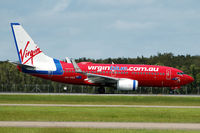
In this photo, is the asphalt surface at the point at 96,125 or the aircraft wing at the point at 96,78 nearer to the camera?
the asphalt surface at the point at 96,125

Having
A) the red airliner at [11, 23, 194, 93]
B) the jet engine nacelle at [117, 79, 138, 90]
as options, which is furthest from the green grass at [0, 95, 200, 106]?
the red airliner at [11, 23, 194, 93]

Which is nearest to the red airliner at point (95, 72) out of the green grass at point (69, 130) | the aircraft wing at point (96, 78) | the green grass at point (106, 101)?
the aircraft wing at point (96, 78)

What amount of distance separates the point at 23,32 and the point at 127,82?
15.8 meters

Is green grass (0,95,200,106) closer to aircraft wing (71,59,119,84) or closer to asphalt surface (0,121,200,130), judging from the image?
aircraft wing (71,59,119,84)

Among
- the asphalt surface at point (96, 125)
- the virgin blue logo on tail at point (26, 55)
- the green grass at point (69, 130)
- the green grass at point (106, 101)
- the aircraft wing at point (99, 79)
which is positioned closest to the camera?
the green grass at point (69, 130)

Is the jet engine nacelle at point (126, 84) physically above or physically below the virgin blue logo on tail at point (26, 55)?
below

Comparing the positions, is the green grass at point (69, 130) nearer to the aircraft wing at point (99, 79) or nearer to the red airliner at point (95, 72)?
the aircraft wing at point (99, 79)

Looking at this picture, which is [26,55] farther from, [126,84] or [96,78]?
[126,84]

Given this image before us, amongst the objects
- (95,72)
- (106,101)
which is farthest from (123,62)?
(106,101)

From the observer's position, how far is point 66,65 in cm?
4975

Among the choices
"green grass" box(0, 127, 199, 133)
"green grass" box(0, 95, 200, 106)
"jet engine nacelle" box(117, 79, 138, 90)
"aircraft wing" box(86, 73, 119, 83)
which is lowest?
"green grass" box(0, 127, 199, 133)

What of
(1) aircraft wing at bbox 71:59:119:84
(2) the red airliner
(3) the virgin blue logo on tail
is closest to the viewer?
(1) aircraft wing at bbox 71:59:119:84

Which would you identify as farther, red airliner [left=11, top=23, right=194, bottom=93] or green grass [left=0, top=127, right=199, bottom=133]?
red airliner [left=11, top=23, right=194, bottom=93]

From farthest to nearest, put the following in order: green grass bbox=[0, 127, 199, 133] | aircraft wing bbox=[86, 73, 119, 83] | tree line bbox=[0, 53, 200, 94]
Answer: tree line bbox=[0, 53, 200, 94], aircraft wing bbox=[86, 73, 119, 83], green grass bbox=[0, 127, 199, 133]
